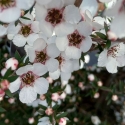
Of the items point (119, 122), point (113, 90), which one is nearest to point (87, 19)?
point (113, 90)

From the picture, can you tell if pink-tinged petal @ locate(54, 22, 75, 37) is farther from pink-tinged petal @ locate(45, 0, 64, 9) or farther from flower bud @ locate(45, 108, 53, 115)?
flower bud @ locate(45, 108, 53, 115)

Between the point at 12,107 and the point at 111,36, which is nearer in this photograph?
the point at 111,36

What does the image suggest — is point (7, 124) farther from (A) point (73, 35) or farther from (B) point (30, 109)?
(A) point (73, 35)

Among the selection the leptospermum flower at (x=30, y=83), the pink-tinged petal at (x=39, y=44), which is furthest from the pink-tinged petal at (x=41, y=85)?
the pink-tinged petal at (x=39, y=44)

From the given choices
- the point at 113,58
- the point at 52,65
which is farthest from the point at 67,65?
the point at 113,58

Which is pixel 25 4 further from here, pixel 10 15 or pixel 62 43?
pixel 62 43

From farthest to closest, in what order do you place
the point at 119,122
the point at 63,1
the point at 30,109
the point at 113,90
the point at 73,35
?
the point at 119,122 → the point at 30,109 → the point at 113,90 → the point at 73,35 → the point at 63,1
